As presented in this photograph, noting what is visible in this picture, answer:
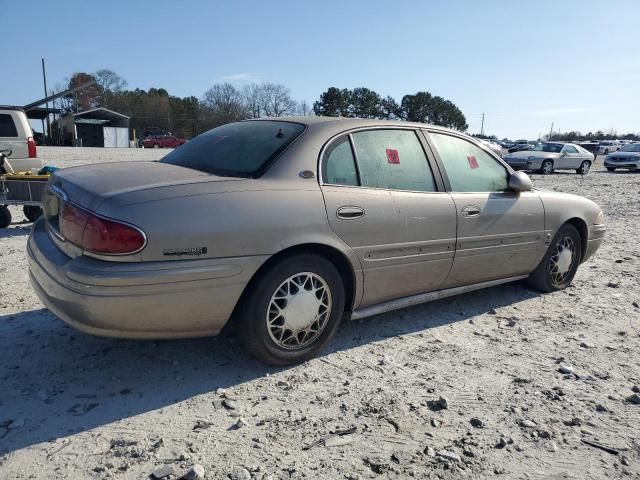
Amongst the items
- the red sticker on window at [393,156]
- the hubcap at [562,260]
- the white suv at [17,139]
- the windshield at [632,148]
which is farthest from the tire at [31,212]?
the windshield at [632,148]

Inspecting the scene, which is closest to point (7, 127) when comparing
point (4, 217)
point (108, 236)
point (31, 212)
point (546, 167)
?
point (31, 212)

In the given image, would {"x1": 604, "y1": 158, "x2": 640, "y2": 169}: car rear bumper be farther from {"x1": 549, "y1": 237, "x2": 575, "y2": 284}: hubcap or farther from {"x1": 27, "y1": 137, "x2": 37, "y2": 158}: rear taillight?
{"x1": 27, "y1": 137, "x2": 37, "y2": 158}: rear taillight

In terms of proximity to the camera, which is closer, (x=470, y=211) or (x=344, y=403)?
(x=344, y=403)

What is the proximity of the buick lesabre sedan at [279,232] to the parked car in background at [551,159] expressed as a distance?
1873 cm

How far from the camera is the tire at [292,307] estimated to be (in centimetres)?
297

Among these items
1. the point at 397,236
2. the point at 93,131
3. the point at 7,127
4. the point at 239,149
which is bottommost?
the point at 397,236

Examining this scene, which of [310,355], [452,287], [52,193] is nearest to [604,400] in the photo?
[452,287]

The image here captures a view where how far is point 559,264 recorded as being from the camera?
4.87 meters

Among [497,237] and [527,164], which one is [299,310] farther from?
[527,164]

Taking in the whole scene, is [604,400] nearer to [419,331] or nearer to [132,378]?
[419,331]

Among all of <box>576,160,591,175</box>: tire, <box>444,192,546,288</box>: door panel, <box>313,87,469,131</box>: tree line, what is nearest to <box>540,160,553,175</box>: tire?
<box>576,160,591,175</box>: tire

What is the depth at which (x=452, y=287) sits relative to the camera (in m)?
4.07

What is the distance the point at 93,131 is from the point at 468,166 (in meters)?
55.5

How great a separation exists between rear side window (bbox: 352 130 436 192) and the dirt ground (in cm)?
112
